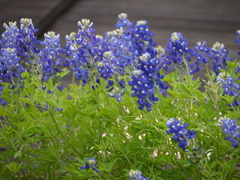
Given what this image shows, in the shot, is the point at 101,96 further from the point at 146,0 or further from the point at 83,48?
the point at 146,0

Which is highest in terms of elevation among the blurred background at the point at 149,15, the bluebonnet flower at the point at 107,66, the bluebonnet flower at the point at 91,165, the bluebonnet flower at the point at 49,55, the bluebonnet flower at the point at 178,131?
the blurred background at the point at 149,15

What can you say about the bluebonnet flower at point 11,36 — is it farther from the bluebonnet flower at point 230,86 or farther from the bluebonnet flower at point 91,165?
the bluebonnet flower at point 230,86

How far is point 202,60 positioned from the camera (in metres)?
2.13

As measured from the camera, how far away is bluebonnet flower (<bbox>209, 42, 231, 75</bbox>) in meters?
2.09

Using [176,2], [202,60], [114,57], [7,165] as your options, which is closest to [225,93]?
[202,60]

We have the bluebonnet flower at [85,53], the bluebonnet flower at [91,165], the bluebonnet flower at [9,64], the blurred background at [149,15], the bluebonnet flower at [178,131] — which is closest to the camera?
the bluebonnet flower at [178,131]

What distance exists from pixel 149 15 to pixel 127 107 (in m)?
3.69

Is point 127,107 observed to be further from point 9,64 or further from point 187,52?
point 9,64

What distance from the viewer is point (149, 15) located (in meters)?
5.68

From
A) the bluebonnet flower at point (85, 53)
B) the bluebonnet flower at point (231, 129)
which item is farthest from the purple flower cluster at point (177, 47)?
the bluebonnet flower at point (231, 129)

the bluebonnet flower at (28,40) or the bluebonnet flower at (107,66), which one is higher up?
the bluebonnet flower at (28,40)

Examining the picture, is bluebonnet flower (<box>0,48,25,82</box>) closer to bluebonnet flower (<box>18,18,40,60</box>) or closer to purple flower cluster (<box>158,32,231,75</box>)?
bluebonnet flower (<box>18,18,40,60</box>)

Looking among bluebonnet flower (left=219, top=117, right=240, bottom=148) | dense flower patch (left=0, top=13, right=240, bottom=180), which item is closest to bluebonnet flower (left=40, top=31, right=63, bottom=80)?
dense flower patch (left=0, top=13, right=240, bottom=180)

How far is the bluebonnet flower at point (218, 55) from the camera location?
2.09 metres
